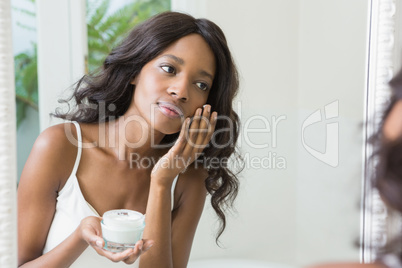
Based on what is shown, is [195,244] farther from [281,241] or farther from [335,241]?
[335,241]

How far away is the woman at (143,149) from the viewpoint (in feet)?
2.44

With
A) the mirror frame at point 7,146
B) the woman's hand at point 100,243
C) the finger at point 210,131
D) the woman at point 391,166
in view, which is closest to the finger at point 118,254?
the woman's hand at point 100,243

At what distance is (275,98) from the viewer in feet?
2.62

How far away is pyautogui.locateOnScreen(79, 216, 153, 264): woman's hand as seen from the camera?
668mm

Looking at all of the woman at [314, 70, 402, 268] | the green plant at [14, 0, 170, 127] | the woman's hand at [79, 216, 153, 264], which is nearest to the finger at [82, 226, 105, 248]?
the woman's hand at [79, 216, 153, 264]

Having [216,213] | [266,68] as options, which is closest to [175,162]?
[216,213]

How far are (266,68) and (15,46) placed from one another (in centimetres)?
41

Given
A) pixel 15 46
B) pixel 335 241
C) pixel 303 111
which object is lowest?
pixel 335 241

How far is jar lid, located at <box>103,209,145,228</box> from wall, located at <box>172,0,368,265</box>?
0.17m

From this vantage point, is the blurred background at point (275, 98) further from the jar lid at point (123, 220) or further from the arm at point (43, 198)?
the jar lid at point (123, 220)

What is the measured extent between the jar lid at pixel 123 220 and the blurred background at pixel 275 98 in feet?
0.56

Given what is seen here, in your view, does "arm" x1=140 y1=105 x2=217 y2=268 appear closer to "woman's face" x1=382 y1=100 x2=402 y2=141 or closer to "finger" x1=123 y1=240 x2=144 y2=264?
"finger" x1=123 y1=240 x2=144 y2=264

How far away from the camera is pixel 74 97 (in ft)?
2.68

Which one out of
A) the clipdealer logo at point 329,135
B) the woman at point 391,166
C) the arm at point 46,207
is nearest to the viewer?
the woman at point 391,166
